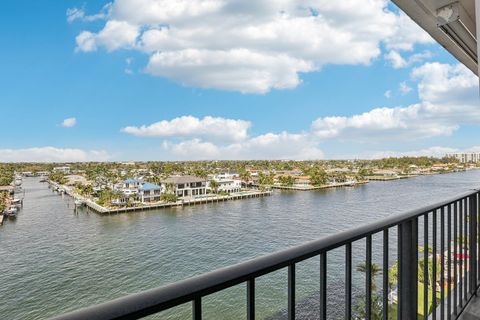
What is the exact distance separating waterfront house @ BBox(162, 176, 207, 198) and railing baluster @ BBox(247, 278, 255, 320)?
129 feet

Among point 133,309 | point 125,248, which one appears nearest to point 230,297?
point 125,248

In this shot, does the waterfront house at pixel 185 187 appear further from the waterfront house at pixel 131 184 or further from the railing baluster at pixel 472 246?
the railing baluster at pixel 472 246

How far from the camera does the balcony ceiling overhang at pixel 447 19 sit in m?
1.79

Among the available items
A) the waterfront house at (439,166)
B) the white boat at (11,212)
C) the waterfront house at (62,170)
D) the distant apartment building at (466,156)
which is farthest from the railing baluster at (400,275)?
the distant apartment building at (466,156)

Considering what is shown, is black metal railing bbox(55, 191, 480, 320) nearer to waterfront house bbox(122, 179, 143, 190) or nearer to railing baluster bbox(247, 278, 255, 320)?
railing baluster bbox(247, 278, 255, 320)

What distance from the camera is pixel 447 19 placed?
1832 mm

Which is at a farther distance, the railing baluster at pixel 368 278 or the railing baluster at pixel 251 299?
the railing baluster at pixel 368 278

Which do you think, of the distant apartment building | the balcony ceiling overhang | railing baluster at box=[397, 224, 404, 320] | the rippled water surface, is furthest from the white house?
the distant apartment building

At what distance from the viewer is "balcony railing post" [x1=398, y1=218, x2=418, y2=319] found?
1238 millimetres

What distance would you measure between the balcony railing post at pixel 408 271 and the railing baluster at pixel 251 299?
2.79 ft

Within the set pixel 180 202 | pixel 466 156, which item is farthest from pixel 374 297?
pixel 466 156

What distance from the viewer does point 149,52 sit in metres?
66.6

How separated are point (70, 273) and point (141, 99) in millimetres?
72912

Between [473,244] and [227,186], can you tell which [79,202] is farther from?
[473,244]
